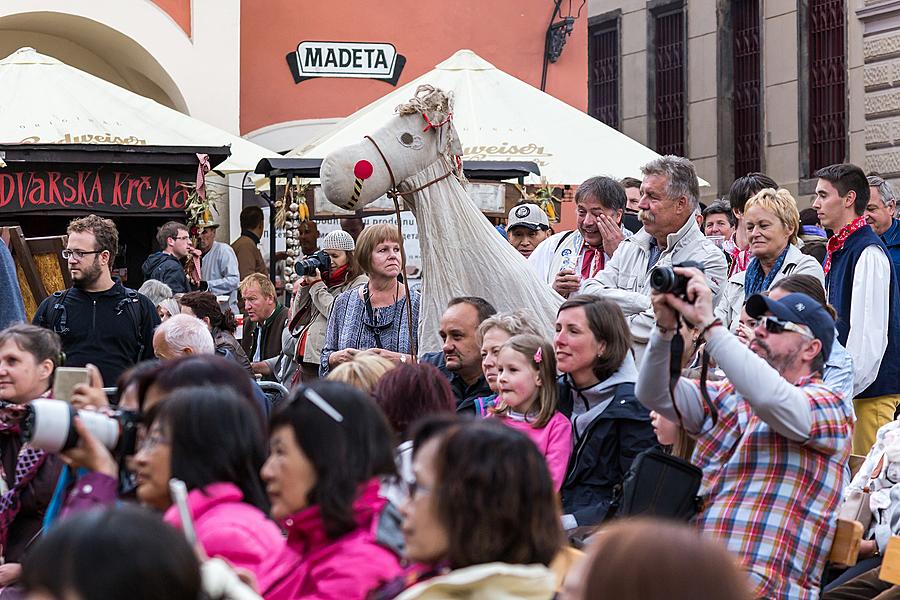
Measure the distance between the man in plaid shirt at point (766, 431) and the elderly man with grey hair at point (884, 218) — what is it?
3797 mm

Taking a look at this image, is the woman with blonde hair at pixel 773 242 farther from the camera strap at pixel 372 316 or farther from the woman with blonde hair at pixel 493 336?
the camera strap at pixel 372 316

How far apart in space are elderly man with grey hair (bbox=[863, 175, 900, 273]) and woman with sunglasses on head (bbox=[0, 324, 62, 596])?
481 centimetres

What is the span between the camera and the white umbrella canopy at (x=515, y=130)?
11789 millimetres

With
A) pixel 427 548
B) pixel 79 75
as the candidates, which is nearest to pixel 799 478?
pixel 427 548

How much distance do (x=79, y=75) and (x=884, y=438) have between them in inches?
336

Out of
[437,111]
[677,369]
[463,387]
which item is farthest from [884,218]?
[677,369]

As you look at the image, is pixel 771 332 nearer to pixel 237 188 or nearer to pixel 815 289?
pixel 815 289

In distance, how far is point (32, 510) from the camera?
5043 millimetres

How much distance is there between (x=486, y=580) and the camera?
288 centimetres

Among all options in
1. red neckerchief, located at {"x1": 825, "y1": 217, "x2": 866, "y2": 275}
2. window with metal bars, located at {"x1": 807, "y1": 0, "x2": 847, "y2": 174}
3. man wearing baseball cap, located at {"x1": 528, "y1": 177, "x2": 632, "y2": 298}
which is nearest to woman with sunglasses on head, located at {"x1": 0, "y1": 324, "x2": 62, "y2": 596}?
man wearing baseball cap, located at {"x1": 528, "y1": 177, "x2": 632, "y2": 298}

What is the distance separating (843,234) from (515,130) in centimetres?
500

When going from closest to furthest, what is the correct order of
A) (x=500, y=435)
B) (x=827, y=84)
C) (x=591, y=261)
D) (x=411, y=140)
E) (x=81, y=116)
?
(x=500, y=435) < (x=411, y=140) < (x=591, y=261) < (x=81, y=116) < (x=827, y=84)

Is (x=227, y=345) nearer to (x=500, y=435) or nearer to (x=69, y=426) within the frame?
(x=69, y=426)

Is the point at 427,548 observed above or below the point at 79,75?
below
